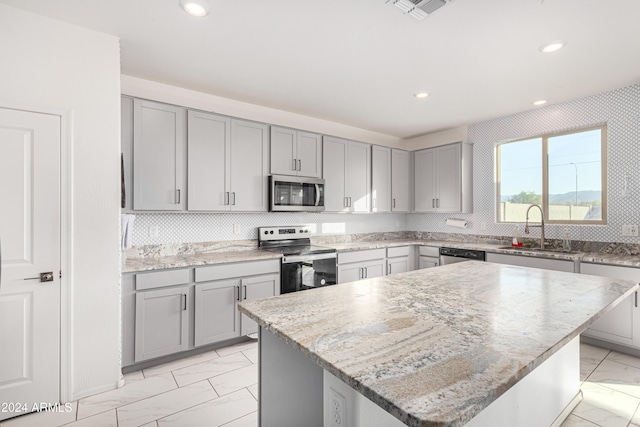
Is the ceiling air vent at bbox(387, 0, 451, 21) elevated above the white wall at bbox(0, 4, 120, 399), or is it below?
above

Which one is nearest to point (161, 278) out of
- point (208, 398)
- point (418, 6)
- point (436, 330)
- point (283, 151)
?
point (208, 398)

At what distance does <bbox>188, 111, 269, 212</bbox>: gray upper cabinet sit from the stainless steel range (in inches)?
19.8

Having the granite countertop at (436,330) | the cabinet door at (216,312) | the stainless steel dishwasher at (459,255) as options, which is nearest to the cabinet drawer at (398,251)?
the stainless steel dishwasher at (459,255)

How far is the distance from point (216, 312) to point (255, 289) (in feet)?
1.34

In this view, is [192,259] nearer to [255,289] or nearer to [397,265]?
[255,289]

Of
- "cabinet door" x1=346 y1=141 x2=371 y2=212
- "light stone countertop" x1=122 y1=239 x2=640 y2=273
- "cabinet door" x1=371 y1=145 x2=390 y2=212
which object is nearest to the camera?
"light stone countertop" x1=122 y1=239 x2=640 y2=273

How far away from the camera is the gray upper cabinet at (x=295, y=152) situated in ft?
11.7

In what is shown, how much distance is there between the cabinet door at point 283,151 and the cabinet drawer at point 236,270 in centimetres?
105

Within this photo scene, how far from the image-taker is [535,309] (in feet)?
4.49

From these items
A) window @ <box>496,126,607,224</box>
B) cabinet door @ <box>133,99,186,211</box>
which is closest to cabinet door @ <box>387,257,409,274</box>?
window @ <box>496,126,607,224</box>

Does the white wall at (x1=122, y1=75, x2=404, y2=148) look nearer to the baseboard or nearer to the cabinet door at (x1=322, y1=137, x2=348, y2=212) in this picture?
the cabinet door at (x1=322, y1=137, x2=348, y2=212)

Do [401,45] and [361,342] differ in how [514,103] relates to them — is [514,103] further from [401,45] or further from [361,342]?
[361,342]

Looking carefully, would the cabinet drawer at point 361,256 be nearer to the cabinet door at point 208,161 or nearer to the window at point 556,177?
the cabinet door at point 208,161

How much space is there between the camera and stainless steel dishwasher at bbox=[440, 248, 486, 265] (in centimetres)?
380
